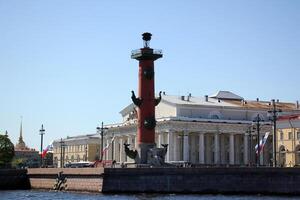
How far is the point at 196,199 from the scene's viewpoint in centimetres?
5691

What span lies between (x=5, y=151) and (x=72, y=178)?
44.2m

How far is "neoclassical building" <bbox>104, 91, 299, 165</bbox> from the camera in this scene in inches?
4555

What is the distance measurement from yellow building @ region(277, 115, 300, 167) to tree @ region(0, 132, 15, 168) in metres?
45.6

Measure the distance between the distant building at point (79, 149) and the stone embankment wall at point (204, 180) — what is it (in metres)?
81.4

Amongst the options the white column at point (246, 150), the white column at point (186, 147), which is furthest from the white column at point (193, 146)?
the white column at point (246, 150)

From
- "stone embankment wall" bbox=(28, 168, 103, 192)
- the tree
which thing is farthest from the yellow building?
the tree

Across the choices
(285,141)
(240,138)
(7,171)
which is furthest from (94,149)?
(7,171)

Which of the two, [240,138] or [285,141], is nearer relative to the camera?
[285,141]

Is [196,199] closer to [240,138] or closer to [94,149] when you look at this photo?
[240,138]

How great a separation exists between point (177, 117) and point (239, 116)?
45.0 feet

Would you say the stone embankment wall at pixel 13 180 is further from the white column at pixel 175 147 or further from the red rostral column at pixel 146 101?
the white column at pixel 175 147

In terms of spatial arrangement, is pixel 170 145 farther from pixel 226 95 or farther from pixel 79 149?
pixel 79 149

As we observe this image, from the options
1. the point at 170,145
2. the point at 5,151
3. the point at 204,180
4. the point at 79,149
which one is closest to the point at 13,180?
the point at 204,180

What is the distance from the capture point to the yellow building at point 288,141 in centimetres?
10531
